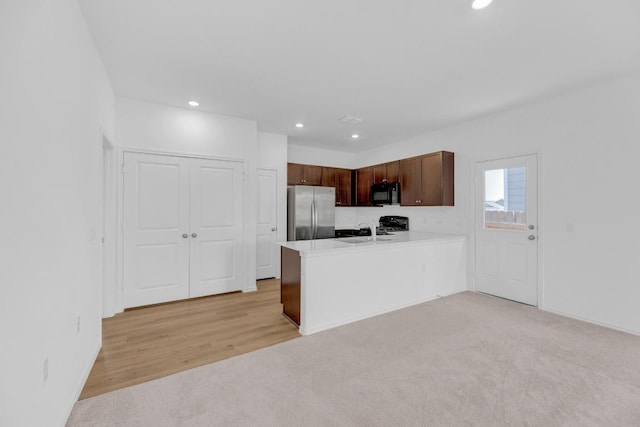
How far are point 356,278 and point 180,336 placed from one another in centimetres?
194

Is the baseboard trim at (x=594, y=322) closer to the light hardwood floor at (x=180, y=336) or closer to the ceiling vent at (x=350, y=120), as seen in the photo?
the light hardwood floor at (x=180, y=336)

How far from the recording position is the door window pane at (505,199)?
3783 millimetres

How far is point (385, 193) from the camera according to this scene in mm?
5402

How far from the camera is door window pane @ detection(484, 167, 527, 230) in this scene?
12.4 feet

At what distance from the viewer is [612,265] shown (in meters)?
3.03

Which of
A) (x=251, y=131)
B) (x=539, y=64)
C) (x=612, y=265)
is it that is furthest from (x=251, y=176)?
(x=612, y=265)

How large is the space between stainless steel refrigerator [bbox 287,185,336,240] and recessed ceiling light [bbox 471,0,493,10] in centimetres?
367

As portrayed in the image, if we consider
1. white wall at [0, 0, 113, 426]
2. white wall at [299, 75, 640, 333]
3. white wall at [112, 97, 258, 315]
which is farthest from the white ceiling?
white wall at [0, 0, 113, 426]

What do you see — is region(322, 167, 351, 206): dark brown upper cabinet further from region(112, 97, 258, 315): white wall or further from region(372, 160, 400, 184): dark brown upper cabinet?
region(112, 97, 258, 315): white wall

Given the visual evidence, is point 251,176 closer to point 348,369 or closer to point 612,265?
point 348,369

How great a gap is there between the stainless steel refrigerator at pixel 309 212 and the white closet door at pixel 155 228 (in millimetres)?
1874

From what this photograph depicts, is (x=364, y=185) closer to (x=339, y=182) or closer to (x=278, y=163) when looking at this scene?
(x=339, y=182)

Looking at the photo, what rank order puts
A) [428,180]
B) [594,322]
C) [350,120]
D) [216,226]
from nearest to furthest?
[594,322], [216,226], [350,120], [428,180]

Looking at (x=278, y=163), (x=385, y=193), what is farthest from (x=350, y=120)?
(x=385, y=193)
